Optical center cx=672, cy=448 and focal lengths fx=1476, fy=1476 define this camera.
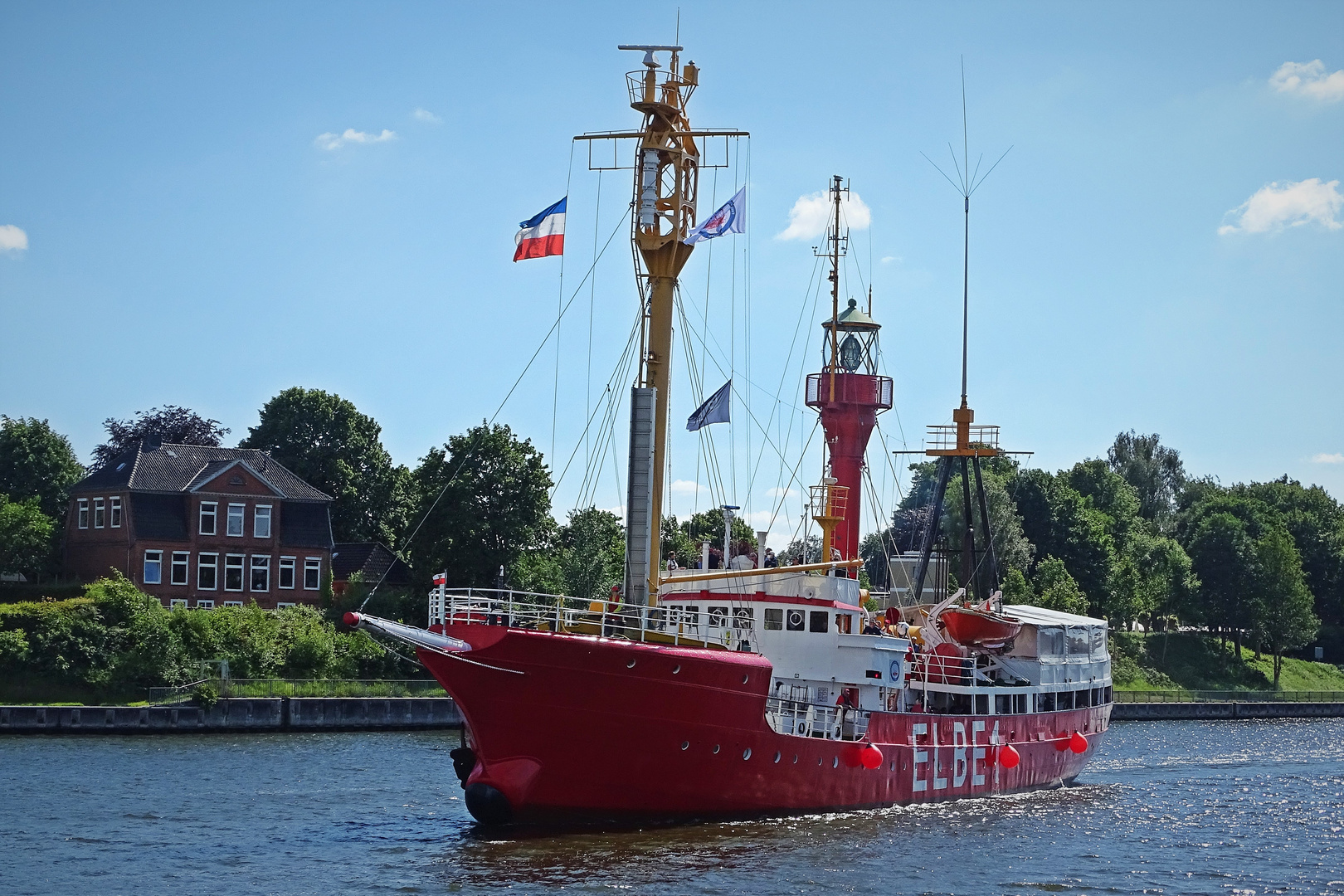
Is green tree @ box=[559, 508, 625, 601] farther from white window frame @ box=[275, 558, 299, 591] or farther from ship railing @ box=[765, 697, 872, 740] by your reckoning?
ship railing @ box=[765, 697, 872, 740]

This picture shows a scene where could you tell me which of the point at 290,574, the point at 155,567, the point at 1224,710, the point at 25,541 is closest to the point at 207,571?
the point at 155,567

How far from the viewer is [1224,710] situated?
282 ft

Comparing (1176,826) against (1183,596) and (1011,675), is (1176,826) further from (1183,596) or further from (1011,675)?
(1183,596)

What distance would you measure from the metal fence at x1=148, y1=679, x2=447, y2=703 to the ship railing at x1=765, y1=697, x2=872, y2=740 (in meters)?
24.6

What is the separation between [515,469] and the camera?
76312 mm

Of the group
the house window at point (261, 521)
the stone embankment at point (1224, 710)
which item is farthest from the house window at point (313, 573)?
the stone embankment at point (1224, 710)

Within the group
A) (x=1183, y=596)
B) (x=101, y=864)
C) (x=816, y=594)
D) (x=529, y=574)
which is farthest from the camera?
(x=1183, y=596)

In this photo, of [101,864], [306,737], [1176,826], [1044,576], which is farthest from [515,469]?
[101,864]

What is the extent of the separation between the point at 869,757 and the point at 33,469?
68.8 meters

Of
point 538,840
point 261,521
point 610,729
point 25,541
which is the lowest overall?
point 538,840

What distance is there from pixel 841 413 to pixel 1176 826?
1840 centimetres

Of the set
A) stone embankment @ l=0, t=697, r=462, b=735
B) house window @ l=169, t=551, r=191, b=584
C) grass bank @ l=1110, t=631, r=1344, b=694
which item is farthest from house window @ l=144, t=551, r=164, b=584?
grass bank @ l=1110, t=631, r=1344, b=694

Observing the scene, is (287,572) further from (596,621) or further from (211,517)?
(596,621)

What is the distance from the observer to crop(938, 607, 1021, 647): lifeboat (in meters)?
46.3
